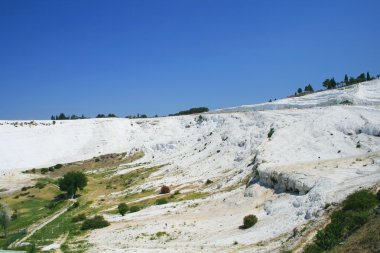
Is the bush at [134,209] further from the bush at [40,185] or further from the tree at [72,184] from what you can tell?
the bush at [40,185]

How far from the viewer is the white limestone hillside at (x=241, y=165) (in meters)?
33.8

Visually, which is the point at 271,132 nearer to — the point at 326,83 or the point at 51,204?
the point at 51,204

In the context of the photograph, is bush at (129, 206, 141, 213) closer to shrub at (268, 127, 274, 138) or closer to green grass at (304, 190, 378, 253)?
shrub at (268, 127, 274, 138)

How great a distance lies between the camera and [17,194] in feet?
266

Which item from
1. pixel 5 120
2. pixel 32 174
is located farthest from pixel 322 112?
pixel 5 120

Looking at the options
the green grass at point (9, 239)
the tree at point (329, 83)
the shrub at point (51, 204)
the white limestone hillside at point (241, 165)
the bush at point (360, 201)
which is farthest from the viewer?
the tree at point (329, 83)

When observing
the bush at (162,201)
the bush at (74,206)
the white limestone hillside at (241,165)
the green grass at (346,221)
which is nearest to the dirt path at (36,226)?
the bush at (74,206)

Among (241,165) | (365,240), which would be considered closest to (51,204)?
(241,165)

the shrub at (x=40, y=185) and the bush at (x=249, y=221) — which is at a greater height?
the shrub at (x=40, y=185)

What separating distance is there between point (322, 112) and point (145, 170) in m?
37.0

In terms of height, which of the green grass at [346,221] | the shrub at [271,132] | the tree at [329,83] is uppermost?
the tree at [329,83]

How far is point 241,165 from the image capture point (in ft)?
214

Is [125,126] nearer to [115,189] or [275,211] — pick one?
[115,189]

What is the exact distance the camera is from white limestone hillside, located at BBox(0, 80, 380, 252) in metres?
33.8
